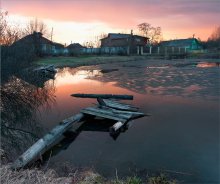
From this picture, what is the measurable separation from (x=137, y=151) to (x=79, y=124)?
429 centimetres

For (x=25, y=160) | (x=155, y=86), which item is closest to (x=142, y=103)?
(x=155, y=86)

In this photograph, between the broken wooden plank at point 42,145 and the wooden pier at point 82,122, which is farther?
the wooden pier at point 82,122

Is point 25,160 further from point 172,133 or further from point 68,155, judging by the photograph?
point 172,133

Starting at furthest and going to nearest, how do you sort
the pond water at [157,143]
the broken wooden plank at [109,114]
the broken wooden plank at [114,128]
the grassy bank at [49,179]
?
the broken wooden plank at [109,114] < the broken wooden plank at [114,128] < the pond water at [157,143] < the grassy bank at [49,179]

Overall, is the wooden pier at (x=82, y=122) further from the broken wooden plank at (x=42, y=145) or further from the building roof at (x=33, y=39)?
the building roof at (x=33, y=39)

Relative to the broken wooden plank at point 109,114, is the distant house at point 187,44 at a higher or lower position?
higher

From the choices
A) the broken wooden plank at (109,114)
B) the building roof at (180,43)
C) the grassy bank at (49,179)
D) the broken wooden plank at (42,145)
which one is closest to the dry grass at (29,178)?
the grassy bank at (49,179)

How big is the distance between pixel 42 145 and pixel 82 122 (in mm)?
4446

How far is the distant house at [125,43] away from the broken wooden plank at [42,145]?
72900 millimetres

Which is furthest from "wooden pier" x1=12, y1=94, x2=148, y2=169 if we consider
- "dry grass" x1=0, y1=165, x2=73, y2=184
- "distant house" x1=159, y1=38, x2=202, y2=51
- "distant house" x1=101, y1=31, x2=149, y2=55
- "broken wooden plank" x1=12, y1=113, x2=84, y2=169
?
"distant house" x1=159, y1=38, x2=202, y2=51

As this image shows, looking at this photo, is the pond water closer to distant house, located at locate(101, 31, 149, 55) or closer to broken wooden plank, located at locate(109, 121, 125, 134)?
broken wooden plank, located at locate(109, 121, 125, 134)

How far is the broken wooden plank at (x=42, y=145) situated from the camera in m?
8.38

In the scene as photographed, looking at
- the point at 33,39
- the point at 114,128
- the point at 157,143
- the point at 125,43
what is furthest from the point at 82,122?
the point at 125,43

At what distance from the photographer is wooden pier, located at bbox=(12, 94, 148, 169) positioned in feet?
30.3
